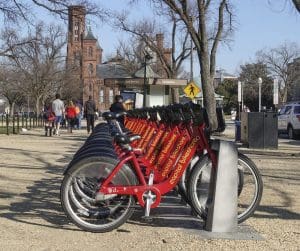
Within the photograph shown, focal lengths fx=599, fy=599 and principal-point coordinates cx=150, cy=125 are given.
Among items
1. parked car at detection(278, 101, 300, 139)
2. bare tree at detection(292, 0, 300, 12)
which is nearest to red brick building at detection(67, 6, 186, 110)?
parked car at detection(278, 101, 300, 139)

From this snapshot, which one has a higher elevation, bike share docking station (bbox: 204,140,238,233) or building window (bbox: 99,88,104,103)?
building window (bbox: 99,88,104,103)

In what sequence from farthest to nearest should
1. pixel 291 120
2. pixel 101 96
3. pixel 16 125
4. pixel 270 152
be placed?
pixel 101 96 → pixel 16 125 → pixel 291 120 → pixel 270 152

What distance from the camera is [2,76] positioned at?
69438 millimetres

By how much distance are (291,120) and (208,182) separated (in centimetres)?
2235

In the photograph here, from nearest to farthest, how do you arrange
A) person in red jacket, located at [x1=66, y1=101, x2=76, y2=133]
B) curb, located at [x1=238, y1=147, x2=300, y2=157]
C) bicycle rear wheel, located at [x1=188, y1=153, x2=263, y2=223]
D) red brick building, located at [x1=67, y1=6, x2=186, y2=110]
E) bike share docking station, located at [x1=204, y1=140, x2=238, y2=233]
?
bike share docking station, located at [x1=204, y1=140, x2=238, y2=233], bicycle rear wheel, located at [x1=188, y1=153, x2=263, y2=223], curb, located at [x1=238, y1=147, x2=300, y2=157], red brick building, located at [x1=67, y1=6, x2=186, y2=110], person in red jacket, located at [x1=66, y1=101, x2=76, y2=133]

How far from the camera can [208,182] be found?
647cm

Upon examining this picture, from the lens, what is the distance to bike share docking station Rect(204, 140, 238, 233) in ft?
20.4

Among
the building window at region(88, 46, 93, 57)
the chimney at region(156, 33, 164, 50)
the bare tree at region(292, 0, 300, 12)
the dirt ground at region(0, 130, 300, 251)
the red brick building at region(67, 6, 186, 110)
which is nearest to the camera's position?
the dirt ground at region(0, 130, 300, 251)

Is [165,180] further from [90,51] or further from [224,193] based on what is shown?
[90,51]

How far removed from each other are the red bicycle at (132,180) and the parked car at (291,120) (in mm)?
21225

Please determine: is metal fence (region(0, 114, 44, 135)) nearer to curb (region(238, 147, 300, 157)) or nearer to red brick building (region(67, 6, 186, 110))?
red brick building (region(67, 6, 186, 110))

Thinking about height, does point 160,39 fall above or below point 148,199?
above

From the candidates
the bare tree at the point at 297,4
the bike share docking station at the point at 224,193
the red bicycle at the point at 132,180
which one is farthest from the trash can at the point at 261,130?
the bike share docking station at the point at 224,193

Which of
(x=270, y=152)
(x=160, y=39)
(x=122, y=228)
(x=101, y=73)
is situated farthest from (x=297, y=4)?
(x=101, y=73)
